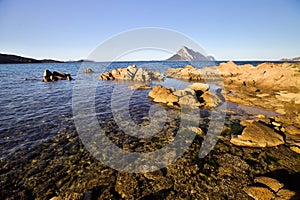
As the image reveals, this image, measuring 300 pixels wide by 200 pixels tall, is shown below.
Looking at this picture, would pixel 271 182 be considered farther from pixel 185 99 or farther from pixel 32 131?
pixel 32 131

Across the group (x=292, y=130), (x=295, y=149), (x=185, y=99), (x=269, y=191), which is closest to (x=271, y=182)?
(x=269, y=191)

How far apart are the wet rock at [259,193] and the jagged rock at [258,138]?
11.1 ft

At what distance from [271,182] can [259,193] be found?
0.89 metres

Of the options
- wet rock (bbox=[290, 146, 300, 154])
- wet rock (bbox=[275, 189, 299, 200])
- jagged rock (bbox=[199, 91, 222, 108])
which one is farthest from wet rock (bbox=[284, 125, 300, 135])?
wet rock (bbox=[275, 189, 299, 200])

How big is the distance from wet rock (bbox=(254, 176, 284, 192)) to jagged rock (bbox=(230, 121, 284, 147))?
2.68 meters

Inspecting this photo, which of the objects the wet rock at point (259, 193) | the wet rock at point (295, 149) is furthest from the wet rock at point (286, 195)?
the wet rock at point (295, 149)

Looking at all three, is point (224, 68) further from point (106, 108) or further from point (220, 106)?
point (106, 108)

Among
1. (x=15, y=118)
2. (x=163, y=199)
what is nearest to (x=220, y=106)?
(x=163, y=199)

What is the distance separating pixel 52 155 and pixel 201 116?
10.8 m

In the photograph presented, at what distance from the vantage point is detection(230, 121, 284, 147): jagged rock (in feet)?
28.3

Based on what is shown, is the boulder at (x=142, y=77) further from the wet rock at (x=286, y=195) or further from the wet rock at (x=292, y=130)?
the wet rock at (x=286, y=195)

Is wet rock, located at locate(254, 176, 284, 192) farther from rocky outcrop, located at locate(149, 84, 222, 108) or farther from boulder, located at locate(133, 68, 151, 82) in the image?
boulder, located at locate(133, 68, 151, 82)

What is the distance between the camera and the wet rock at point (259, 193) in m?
5.32

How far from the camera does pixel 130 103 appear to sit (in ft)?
57.4
